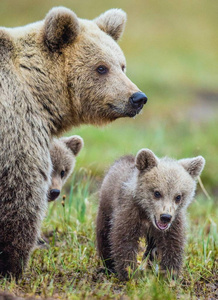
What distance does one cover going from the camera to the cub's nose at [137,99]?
5543 millimetres

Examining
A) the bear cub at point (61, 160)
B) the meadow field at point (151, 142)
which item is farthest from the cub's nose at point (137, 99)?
the bear cub at point (61, 160)

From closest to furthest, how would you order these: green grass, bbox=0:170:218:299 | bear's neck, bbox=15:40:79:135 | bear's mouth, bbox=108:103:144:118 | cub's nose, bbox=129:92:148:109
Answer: green grass, bbox=0:170:218:299 < bear's neck, bbox=15:40:79:135 < cub's nose, bbox=129:92:148:109 < bear's mouth, bbox=108:103:144:118

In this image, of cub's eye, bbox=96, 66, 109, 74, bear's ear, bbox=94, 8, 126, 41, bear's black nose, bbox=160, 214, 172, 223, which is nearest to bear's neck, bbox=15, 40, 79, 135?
cub's eye, bbox=96, 66, 109, 74

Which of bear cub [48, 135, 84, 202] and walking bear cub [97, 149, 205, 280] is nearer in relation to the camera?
walking bear cub [97, 149, 205, 280]

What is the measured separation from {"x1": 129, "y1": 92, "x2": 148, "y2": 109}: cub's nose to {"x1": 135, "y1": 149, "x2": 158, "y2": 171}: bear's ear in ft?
1.46

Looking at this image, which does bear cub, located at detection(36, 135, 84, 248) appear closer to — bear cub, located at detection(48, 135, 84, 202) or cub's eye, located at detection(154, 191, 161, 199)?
bear cub, located at detection(48, 135, 84, 202)

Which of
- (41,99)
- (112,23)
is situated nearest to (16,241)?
(41,99)

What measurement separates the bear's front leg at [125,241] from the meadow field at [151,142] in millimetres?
145

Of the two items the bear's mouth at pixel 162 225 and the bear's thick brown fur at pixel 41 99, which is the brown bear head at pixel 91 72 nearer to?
the bear's thick brown fur at pixel 41 99

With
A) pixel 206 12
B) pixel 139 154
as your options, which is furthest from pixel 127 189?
pixel 206 12

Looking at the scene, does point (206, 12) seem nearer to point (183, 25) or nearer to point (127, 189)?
point (183, 25)

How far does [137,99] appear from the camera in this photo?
555cm

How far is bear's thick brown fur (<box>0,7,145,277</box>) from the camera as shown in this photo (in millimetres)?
5152

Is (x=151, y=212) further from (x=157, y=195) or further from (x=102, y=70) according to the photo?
(x=102, y=70)
